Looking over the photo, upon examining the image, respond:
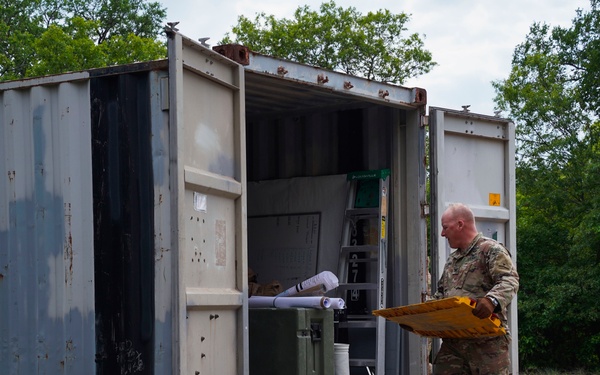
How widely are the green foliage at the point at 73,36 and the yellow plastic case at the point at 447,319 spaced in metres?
22.4

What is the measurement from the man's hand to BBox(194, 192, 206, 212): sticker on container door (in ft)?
5.83

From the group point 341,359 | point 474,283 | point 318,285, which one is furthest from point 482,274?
point 318,285

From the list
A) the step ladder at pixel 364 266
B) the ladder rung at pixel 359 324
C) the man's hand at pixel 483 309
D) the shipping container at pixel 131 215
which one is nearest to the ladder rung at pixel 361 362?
the step ladder at pixel 364 266

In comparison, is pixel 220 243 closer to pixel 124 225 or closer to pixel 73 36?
pixel 124 225

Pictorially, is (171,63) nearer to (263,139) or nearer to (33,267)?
(33,267)

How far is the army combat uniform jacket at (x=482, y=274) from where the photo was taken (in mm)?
6270

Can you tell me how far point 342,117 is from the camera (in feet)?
30.9

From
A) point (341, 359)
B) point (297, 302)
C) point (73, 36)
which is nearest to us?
point (297, 302)

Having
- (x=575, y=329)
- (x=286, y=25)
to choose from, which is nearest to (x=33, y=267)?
(x=575, y=329)

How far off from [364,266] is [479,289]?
9.08 ft

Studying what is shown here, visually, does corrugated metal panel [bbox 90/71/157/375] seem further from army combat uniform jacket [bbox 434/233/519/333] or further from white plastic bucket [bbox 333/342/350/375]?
white plastic bucket [bbox 333/342/350/375]

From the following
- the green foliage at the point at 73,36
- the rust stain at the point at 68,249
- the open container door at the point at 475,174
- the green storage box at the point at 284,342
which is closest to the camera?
the rust stain at the point at 68,249

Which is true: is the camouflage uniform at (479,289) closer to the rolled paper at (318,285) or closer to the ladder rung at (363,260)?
the rolled paper at (318,285)

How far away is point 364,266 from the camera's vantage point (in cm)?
923
